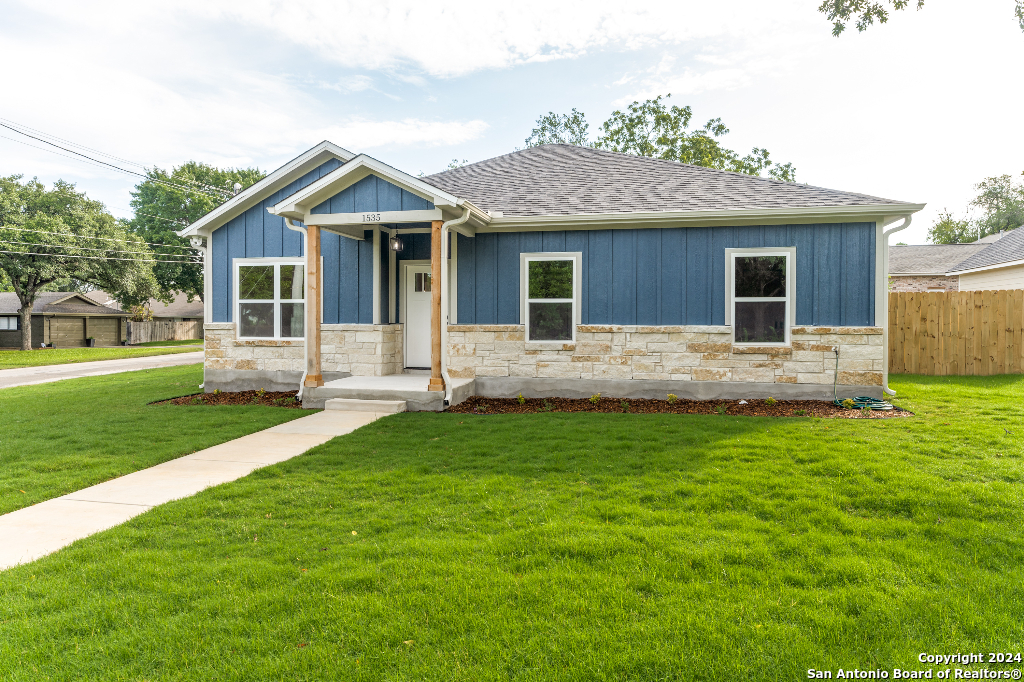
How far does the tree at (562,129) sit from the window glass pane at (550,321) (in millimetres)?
20502

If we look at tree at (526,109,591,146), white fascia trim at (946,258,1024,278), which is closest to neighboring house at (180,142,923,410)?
white fascia trim at (946,258,1024,278)

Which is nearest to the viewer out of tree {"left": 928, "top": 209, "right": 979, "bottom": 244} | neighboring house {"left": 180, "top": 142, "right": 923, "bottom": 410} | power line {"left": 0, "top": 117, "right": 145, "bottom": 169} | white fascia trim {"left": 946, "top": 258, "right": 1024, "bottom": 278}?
neighboring house {"left": 180, "top": 142, "right": 923, "bottom": 410}

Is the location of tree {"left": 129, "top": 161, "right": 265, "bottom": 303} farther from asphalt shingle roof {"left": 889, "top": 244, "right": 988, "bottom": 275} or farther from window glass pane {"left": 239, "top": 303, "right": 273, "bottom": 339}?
asphalt shingle roof {"left": 889, "top": 244, "right": 988, "bottom": 275}

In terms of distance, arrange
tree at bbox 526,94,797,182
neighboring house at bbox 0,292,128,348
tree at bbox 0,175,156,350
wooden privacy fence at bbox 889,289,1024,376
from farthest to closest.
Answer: neighboring house at bbox 0,292,128,348, tree at bbox 0,175,156,350, tree at bbox 526,94,797,182, wooden privacy fence at bbox 889,289,1024,376

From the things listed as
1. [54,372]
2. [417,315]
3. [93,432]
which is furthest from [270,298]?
[54,372]

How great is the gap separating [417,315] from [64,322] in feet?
101

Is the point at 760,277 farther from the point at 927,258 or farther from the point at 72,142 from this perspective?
the point at 927,258

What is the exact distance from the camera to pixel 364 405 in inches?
340

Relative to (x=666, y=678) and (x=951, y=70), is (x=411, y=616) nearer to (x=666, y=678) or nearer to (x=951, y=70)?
(x=666, y=678)

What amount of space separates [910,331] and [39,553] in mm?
14570

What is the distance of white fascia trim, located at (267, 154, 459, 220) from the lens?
8.27 m

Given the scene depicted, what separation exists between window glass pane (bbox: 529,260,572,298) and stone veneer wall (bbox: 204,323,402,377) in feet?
9.40

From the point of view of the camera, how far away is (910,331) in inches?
477

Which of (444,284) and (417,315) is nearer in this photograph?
(444,284)
